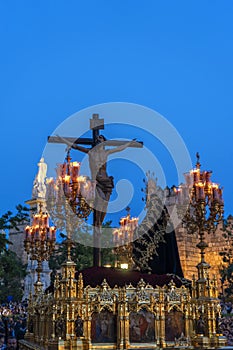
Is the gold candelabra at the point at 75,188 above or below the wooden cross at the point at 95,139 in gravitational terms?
below

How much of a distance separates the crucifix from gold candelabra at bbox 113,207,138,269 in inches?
104

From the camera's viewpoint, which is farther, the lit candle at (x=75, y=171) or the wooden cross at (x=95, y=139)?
the wooden cross at (x=95, y=139)

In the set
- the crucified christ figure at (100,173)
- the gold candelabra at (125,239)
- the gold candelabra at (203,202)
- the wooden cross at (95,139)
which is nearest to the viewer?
the gold candelabra at (203,202)

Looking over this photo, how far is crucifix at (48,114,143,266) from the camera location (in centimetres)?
A: 1455

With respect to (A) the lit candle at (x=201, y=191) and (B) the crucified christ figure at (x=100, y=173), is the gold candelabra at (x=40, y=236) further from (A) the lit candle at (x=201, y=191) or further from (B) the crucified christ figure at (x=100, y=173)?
(A) the lit candle at (x=201, y=191)

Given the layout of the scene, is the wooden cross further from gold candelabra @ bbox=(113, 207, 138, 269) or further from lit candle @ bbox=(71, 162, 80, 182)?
gold candelabra @ bbox=(113, 207, 138, 269)

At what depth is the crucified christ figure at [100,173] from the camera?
14.5 metres

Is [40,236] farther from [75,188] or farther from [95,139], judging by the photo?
[75,188]

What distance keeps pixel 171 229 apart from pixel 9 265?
32.6 feet

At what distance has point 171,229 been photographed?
55.2ft

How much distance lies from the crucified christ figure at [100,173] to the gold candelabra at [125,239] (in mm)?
3389

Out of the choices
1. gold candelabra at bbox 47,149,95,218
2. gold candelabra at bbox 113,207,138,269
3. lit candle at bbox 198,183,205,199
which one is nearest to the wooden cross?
gold candelabra at bbox 47,149,95,218

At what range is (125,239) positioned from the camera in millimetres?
18906

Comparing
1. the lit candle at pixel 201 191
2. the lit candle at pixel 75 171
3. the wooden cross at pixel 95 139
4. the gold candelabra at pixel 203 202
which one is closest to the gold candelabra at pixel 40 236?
the wooden cross at pixel 95 139
